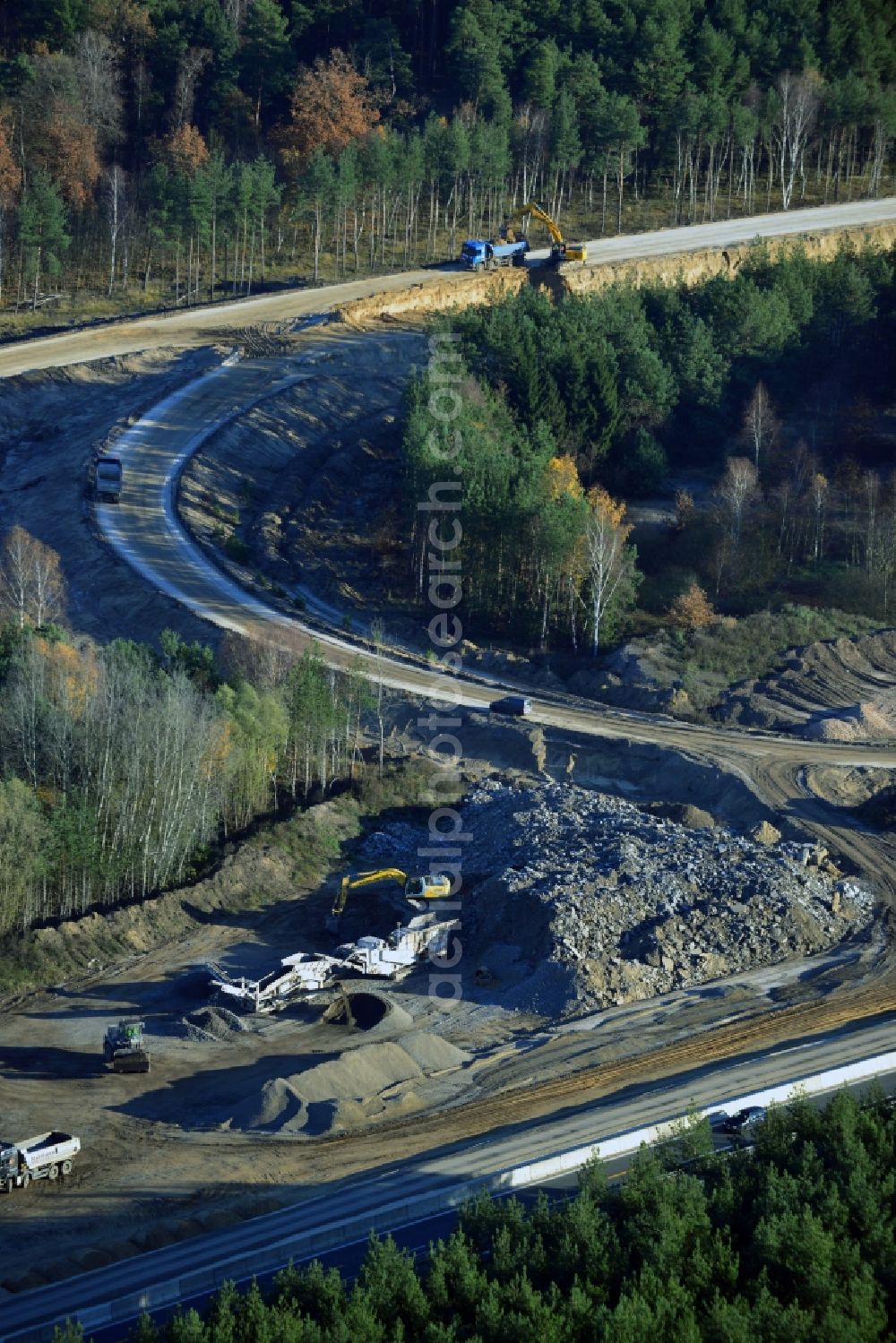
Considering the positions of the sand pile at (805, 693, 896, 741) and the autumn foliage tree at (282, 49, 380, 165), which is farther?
the autumn foliage tree at (282, 49, 380, 165)

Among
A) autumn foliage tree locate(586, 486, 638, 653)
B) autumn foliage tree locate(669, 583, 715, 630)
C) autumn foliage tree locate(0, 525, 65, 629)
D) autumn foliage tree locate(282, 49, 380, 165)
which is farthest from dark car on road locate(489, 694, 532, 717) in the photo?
autumn foliage tree locate(282, 49, 380, 165)

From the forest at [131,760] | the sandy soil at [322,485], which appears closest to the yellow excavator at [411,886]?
the forest at [131,760]

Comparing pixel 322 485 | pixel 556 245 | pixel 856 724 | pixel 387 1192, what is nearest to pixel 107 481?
pixel 322 485

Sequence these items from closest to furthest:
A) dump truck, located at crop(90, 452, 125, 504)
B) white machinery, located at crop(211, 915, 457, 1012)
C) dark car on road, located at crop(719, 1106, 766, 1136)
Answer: dark car on road, located at crop(719, 1106, 766, 1136), white machinery, located at crop(211, 915, 457, 1012), dump truck, located at crop(90, 452, 125, 504)

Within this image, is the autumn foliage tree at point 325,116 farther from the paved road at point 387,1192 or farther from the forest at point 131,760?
the paved road at point 387,1192

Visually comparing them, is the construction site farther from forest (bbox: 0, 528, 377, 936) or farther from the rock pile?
forest (bbox: 0, 528, 377, 936)

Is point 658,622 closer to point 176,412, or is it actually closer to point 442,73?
point 176,412

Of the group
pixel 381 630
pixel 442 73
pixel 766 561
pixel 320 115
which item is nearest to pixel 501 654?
pixel 381 630
